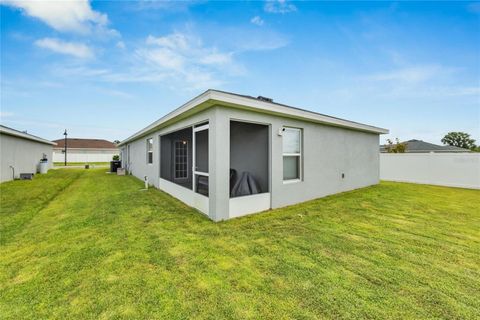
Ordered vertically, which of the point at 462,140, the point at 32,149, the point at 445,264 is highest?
the point at 462,140

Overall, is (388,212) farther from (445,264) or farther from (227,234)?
(227,234)

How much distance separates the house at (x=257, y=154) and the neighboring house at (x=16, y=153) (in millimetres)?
7387

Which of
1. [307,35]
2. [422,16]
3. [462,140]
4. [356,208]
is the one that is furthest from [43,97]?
[462,140]

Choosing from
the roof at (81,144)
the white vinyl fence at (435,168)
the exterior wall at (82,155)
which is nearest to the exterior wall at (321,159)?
the white vinyl fence at (435,168)

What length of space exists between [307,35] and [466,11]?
539 cm

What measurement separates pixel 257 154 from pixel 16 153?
45.4 ft

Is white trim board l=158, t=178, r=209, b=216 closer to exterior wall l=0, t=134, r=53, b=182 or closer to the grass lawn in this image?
the grass lawn

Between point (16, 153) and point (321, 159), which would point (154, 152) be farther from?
point (16, 153)

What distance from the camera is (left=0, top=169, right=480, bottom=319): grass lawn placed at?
192 cm

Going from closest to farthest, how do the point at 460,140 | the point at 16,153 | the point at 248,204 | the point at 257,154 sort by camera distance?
the point at 248,204, the point at 257,154, the point at 16,153, the point at 460,140

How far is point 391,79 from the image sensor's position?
10359 millimetres

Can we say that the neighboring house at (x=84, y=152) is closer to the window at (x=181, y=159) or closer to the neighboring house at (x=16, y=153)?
the neighboring house at (x=16, y=153)

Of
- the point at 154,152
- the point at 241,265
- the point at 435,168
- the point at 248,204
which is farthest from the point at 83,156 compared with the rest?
the point at 435,168

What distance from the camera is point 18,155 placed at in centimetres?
1174
